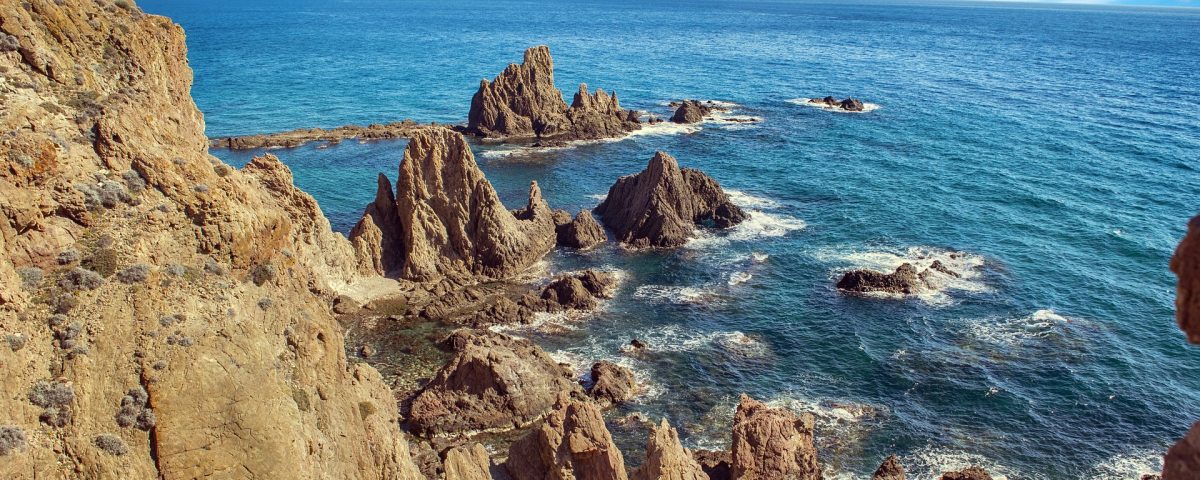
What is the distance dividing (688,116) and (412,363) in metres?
91.1

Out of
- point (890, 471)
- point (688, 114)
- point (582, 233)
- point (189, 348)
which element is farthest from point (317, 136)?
point (890, 471)

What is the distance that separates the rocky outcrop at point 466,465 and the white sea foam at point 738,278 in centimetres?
3599

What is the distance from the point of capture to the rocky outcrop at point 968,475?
41969 millimetres

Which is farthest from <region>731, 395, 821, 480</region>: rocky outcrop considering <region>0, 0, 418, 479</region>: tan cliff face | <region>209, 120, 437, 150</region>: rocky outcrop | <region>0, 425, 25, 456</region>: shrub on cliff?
<region>209, 120, 437, 150</region>: rocky outcrop

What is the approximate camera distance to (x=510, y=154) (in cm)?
11738

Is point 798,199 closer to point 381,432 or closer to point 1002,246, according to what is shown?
point 1002,246

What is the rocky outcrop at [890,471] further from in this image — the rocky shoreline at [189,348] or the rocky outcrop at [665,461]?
the rocky outcrop at [665,461]

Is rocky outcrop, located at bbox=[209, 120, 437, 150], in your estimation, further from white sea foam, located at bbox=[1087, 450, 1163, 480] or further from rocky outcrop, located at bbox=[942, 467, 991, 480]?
white sea foam, located at bbox=[1087, 450, 1163, 480]

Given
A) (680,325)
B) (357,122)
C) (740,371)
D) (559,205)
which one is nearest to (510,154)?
(559,205)

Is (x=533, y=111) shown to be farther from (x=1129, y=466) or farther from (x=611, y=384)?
(x=1129, y=466)

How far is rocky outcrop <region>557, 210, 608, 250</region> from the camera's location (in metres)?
77.7

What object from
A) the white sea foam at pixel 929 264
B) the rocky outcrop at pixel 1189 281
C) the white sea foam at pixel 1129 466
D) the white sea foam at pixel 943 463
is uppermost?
the rocky outcrop at pixel 1189 281

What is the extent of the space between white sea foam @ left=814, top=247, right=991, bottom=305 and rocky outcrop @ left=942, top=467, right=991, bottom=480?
85.0 feet

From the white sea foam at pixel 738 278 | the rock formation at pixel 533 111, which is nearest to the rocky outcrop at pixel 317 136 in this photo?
the rock formation at pixel 533 111
